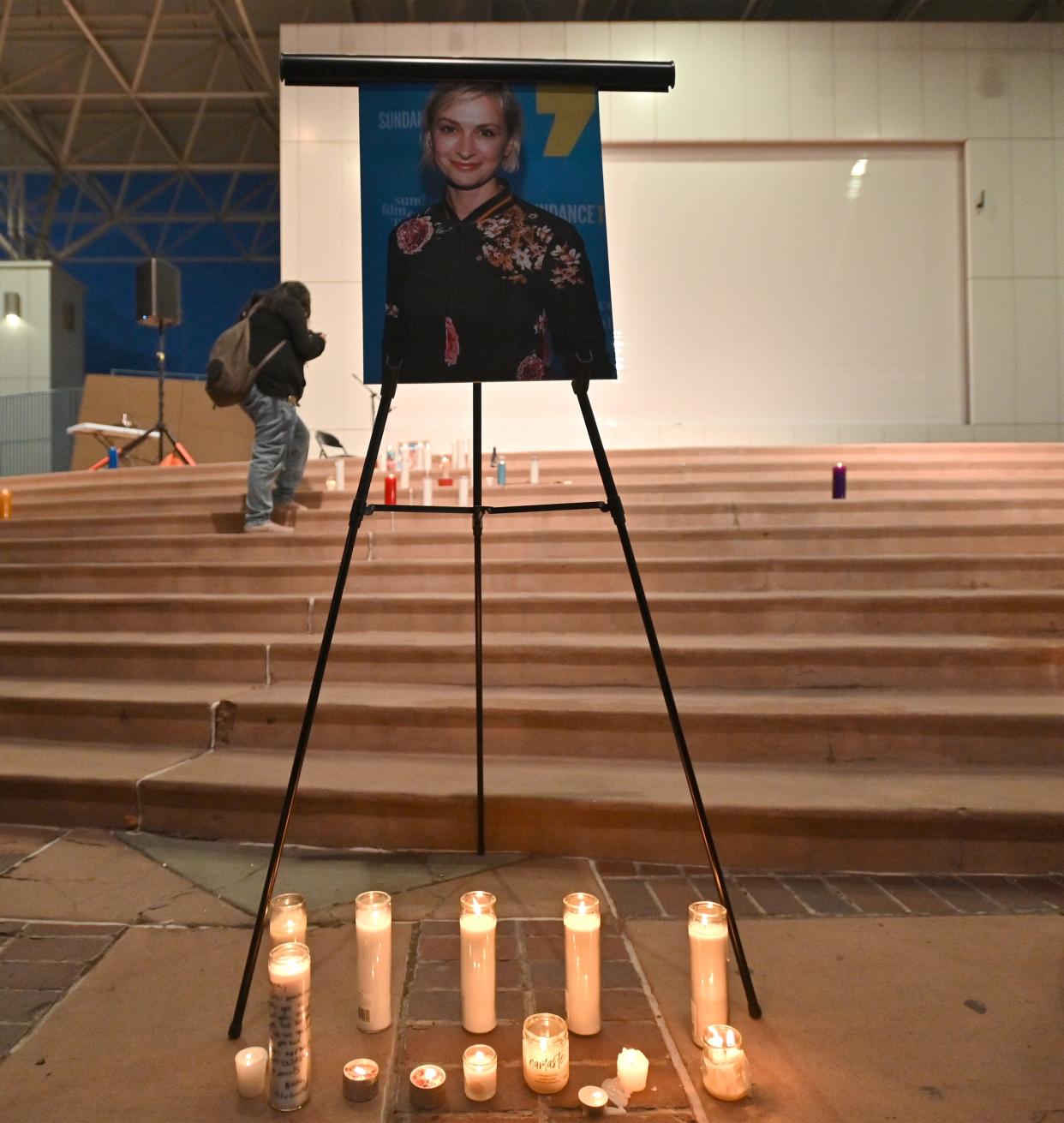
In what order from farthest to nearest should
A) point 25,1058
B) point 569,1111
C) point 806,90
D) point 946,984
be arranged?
point 806,90
point 946,984
point 25,1058
point 569,1111

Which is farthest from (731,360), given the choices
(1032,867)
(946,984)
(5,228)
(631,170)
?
(5,228)

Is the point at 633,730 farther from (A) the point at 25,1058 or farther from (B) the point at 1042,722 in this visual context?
(A) the point at 25,1058

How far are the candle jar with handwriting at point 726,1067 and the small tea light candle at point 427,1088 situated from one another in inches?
16.7

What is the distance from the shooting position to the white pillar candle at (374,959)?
143cm

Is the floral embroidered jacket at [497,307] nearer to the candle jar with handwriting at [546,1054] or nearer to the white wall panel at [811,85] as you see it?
the candle jar with handwriting at [546,1054]

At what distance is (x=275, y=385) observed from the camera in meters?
4.45

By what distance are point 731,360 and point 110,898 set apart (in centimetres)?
795

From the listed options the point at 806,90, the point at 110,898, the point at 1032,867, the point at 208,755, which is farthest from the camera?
the point at 806,90

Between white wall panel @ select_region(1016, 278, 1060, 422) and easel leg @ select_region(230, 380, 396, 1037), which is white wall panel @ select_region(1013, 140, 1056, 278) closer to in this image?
white wall panel @ select_region(1016, 278, 1060, 422)

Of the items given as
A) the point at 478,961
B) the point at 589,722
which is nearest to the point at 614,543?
the point at 589,722

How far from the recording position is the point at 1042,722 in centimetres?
262

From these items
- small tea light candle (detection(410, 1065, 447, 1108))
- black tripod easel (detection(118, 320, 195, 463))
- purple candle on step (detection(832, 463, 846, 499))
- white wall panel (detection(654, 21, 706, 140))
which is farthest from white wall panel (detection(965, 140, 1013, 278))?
small tea light candle (detection(410, 1065, 447, 1108))

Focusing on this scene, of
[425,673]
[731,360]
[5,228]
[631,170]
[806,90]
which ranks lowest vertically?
[425,673]

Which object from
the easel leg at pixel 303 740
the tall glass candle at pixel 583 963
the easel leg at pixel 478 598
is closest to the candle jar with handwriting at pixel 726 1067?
the tall glass candle at pixel 583 963
